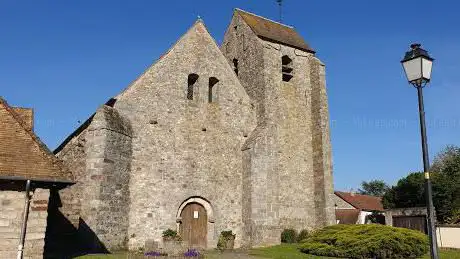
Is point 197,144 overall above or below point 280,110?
below

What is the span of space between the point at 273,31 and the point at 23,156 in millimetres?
18427

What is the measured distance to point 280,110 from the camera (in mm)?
22734

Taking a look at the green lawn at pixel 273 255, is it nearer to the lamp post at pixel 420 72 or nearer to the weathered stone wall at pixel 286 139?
A: the weathered stone wall at pixel 286 139

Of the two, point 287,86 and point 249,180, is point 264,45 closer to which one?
point 287,86

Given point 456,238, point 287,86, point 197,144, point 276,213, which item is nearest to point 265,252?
point 276,213

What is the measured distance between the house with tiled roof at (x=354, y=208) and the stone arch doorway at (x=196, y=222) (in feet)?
90.6

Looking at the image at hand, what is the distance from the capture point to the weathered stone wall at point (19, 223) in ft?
32.9

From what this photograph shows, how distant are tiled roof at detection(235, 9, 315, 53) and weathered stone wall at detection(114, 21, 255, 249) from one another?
4511mm

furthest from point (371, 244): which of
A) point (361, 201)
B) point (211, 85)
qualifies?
point (361, 201)

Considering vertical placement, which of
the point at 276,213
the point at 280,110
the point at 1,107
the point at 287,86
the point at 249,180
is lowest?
the point at 276,213

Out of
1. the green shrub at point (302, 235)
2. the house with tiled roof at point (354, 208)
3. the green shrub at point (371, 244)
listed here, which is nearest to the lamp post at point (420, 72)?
the green shrub at point (371, 244)

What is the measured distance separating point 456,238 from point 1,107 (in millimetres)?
23808

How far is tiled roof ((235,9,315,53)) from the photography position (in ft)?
79.7

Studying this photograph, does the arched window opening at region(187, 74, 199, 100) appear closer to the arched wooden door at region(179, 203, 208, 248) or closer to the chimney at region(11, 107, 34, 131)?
the arched wooden door at region(179, 203, 208, 248)
